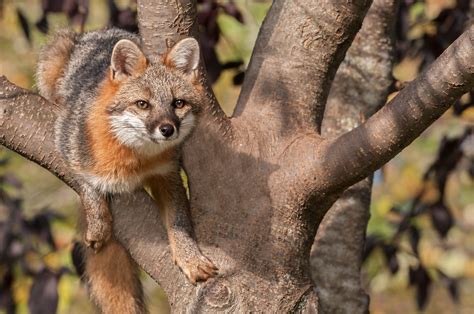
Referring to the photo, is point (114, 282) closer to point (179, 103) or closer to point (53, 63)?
point (179, 103)

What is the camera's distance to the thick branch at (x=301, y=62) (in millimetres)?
3461

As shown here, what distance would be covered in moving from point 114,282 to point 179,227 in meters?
0.69

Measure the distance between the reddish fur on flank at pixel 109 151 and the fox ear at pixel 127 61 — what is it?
0.15 feet

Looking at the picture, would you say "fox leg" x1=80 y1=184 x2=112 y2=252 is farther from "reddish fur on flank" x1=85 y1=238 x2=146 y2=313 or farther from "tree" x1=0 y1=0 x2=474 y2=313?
"reddish fur on flank" x1=85 y1=238 x2=146 y2=313

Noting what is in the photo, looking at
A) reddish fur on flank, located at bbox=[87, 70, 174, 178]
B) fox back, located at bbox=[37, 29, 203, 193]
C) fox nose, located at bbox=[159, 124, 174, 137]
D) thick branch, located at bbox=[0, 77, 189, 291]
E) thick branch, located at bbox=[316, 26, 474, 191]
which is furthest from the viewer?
reddish fur on flank, located at bbox=[87, 70, 174, 178]

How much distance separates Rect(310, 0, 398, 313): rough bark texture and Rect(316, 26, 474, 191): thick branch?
1040 millimetres

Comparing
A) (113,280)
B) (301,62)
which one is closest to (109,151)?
(113,280)

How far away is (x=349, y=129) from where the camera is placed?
4.25m

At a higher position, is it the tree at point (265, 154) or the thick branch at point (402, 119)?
the thick branch at point (402, 119)

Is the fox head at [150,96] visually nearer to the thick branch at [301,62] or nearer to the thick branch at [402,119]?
the thick branch at [301,62]

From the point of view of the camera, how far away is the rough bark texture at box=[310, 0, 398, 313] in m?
4.12

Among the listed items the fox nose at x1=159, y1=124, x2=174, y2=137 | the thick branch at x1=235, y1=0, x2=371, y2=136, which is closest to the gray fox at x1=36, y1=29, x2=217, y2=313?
the fox nose at x1=159, y1=124, x2=174, y2=137

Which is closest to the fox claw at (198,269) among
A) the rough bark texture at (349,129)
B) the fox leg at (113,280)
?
the fox leg at (113,280)

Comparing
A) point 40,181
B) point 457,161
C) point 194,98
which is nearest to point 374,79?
point 457,161
